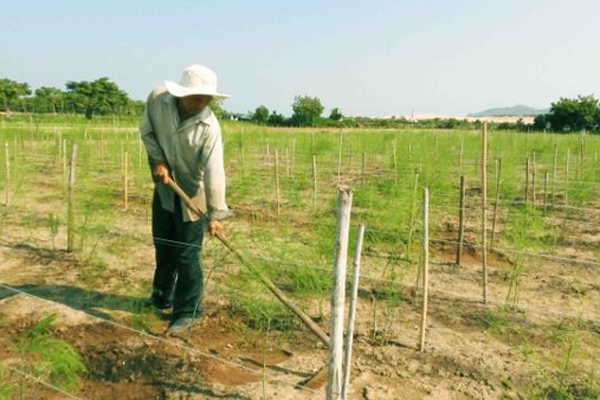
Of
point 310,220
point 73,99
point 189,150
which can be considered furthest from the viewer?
point 73,99

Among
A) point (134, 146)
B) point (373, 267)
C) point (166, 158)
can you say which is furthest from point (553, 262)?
point (134, 146)

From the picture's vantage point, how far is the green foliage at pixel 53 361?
2512 mm

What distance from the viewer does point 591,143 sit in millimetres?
17578

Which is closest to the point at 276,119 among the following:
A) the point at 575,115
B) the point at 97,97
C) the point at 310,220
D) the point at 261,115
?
the point at 261,115

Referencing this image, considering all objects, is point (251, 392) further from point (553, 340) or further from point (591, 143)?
point (591, 143)

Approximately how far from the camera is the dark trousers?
11.6 feet

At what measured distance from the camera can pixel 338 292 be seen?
79.4 inches

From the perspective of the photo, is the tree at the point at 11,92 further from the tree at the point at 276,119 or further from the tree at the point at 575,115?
the tree at the point at 575,115

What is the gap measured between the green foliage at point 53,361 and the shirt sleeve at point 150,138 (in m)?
1.17

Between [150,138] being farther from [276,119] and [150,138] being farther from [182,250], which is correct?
[276,119]

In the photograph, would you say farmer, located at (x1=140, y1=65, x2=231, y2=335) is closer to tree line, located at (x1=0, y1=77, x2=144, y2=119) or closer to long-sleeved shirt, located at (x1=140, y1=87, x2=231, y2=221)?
long-sleeved shirt, located at (x1=140, y1=87, x2=231, y2=221)

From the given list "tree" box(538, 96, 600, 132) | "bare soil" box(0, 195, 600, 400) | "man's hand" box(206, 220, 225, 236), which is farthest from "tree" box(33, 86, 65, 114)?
"tree" box(538, 96, 600, 132)

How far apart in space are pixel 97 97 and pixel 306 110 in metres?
17.3

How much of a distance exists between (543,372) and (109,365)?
8.29 ft
